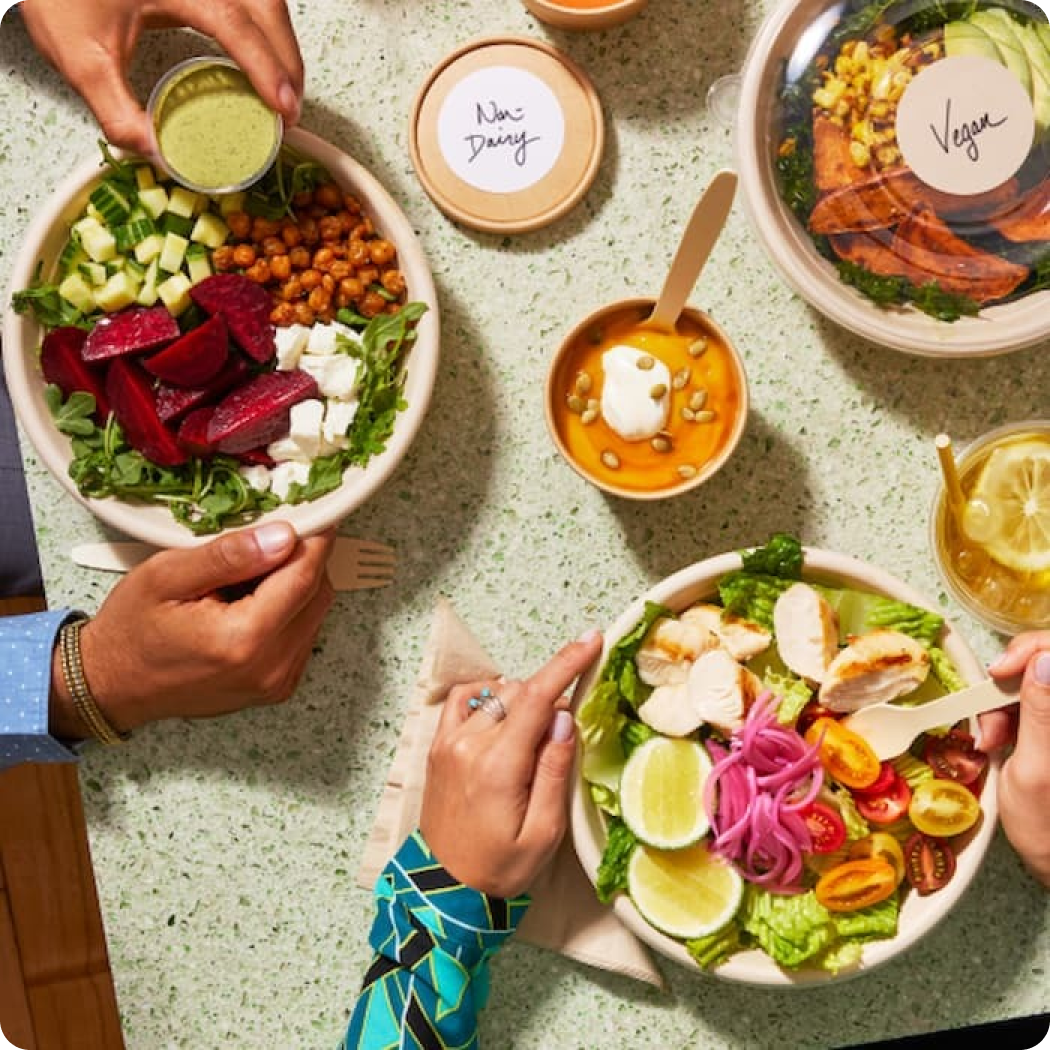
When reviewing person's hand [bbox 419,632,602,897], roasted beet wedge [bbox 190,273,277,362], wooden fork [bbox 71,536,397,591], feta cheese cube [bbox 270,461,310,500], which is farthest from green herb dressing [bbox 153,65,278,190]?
person's hand [bbox 419,632,602,897]

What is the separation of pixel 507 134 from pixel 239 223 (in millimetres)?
338

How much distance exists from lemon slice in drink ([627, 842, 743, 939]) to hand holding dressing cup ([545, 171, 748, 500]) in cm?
40

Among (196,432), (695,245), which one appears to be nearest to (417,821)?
(196,432)

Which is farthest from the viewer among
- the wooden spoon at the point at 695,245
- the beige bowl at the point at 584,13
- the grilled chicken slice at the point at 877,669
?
the beige bowl at the point at 584,13

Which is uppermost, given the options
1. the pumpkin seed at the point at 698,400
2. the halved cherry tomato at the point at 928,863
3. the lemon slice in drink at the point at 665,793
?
the pumpkin seed at the point at 698,400

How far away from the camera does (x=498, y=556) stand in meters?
1.54

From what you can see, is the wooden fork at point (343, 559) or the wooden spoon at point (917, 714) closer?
the wooden spoon at point (917, 714)

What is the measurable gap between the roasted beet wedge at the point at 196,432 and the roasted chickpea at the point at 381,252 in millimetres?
260

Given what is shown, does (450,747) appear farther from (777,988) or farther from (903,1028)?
(903,1028)

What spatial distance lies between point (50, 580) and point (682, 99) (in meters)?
0.99

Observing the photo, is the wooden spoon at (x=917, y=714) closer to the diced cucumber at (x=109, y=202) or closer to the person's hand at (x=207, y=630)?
the person's hand at (x=207, y=630)

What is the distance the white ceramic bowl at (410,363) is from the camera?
1.39 m

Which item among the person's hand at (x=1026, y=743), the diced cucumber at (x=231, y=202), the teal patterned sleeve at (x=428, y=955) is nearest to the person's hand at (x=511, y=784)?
the teal patterned sleeve at (x=428, y=955)

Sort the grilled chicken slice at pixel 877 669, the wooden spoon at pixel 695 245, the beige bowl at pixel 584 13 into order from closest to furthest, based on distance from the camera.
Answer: the wooden spoon at pixel 695 245 < the grilled chicken slice at pixel 877 669 < the beige bowl at pixel 584 13
